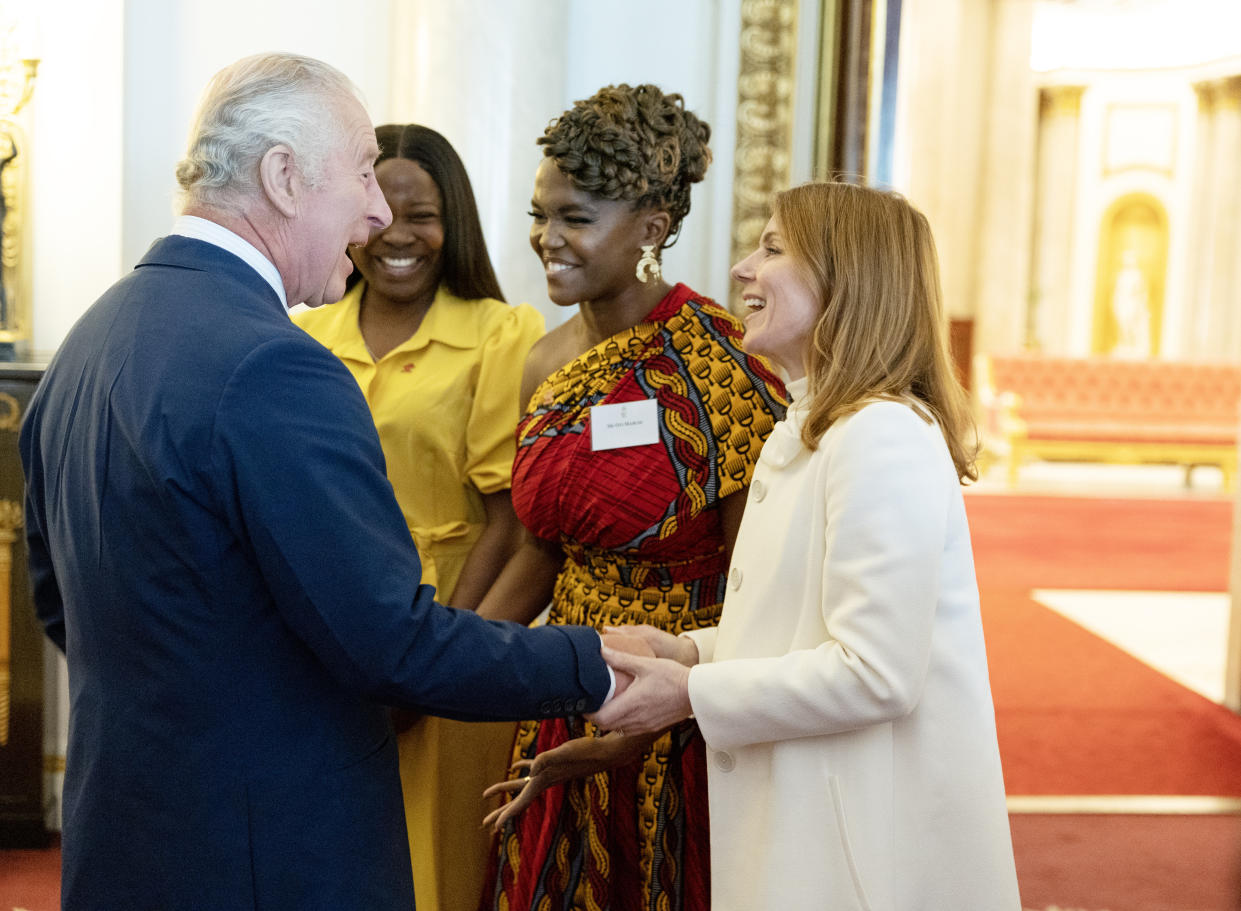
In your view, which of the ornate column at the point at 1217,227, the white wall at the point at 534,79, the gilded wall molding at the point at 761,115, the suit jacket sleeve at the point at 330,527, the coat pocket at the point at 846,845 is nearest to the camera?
the suit jacket sleeve at the point at 330,527

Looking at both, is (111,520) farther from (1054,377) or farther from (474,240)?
(1054,377)

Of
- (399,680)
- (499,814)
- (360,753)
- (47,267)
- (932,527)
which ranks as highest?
(47,267)

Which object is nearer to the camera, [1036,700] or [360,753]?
[360,753]

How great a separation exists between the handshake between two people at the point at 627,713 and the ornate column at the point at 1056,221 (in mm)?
16773

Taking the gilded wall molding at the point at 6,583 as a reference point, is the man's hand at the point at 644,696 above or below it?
above

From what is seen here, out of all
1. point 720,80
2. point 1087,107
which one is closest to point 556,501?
point 720,80

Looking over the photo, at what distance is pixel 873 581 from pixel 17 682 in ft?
9.33

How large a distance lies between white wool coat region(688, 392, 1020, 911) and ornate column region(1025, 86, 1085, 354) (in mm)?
16971

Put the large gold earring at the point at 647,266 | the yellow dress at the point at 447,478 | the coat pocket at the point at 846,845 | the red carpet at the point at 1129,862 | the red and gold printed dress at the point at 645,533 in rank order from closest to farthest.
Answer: the coat pocket at the point at 846,845
the red and gold printed dress at the point at 645,533
the large gold earring at the point at 647,266
the yellow dress at the point at 447,478
the red carpet at the point at 1129,862

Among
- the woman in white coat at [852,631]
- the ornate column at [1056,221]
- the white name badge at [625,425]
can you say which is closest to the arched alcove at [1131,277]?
the ornate column at [1056,221]

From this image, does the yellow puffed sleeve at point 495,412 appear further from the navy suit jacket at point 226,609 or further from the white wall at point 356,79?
the white wall at point 356,79

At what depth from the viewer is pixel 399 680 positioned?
4.68ft

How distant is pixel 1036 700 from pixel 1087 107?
14932 mm

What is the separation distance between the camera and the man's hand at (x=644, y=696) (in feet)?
5.61
